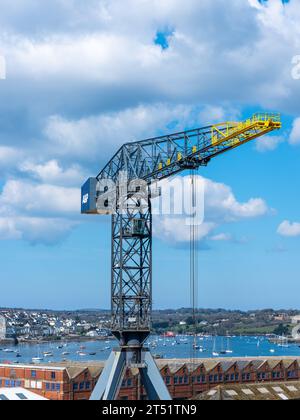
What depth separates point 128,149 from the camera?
102ft

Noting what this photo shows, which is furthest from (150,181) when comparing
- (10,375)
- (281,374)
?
(281,374)

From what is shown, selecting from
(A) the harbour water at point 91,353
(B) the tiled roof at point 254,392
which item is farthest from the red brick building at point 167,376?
(A) the harbour water at point 91,353

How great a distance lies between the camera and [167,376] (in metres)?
51.8

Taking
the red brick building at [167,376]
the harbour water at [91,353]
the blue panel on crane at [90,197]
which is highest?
the blue panel on crane at [90,197]

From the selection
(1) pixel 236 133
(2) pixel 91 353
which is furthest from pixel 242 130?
(2) pixel 91 353

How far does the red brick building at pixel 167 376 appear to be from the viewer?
155 ft

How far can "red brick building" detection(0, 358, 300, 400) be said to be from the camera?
47.4 meters

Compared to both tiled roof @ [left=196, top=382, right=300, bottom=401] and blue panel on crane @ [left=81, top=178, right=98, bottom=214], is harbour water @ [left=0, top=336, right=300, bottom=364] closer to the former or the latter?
tiled roof @ [left=196, top=382, right=300, bottom=401]

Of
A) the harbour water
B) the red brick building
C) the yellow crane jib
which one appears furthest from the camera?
the harbour water

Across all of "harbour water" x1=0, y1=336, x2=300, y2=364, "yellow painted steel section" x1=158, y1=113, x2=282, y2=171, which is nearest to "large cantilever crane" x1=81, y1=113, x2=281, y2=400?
"yellow painted steel section" x1=158, y1=113, x2=282, y2=171

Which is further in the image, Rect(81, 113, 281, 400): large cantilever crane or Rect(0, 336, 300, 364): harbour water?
Rect(0, 336, 300, 364): harbour water

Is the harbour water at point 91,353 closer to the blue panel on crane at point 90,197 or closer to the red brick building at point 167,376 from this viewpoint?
the red brick building at point 167,376
